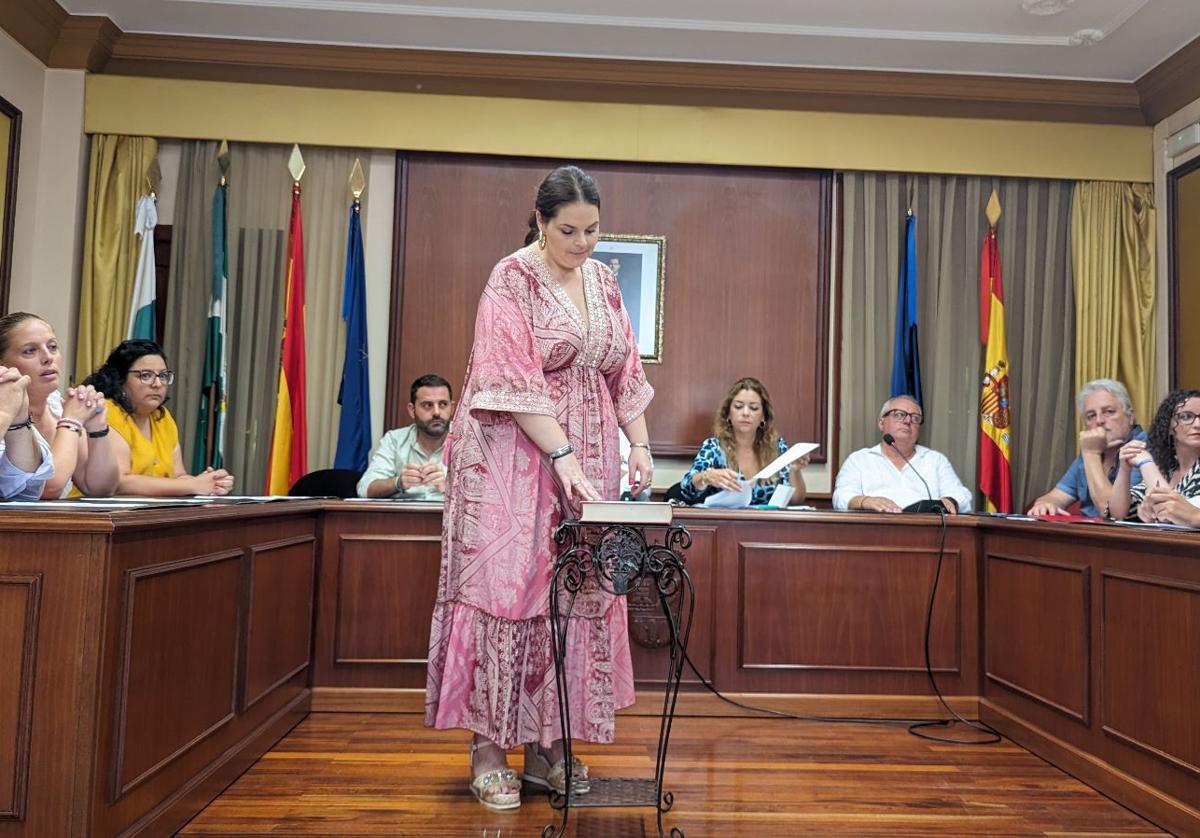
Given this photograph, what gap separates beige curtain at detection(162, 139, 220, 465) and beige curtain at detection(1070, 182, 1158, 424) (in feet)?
14.6

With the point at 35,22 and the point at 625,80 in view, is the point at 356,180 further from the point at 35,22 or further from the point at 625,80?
the point at 35,22

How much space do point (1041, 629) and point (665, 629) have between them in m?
1.26

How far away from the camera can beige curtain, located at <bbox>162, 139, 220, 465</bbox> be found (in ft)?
16.6

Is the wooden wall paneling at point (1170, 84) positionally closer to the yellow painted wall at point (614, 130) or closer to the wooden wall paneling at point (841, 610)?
the yellow painted wall at point (614, 130)

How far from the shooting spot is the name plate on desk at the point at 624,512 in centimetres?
216

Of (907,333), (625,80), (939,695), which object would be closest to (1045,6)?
(907,333)

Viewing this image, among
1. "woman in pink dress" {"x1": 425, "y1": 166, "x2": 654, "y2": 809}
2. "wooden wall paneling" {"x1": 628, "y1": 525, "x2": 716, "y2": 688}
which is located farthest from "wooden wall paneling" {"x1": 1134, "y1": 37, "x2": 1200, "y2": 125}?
"woman in pink dress" {"x1": 425, "y1": 166, "x2": 654, "y2": 809}

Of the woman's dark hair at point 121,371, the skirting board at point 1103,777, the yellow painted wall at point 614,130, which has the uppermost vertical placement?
the yellow painted wall at point 614,130

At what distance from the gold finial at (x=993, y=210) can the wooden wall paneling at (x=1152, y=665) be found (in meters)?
2.90

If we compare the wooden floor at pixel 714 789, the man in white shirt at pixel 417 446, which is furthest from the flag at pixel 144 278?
the wooden floor at pixel 714 789

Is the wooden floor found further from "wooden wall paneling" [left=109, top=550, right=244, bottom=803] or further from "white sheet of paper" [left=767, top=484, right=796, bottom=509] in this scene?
"white sheet of paper" [left=767, top=484, right=796, bottom=509]

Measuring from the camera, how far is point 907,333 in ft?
17.3

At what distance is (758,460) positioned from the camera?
14.9 ft

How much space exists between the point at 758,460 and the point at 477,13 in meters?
2.46
